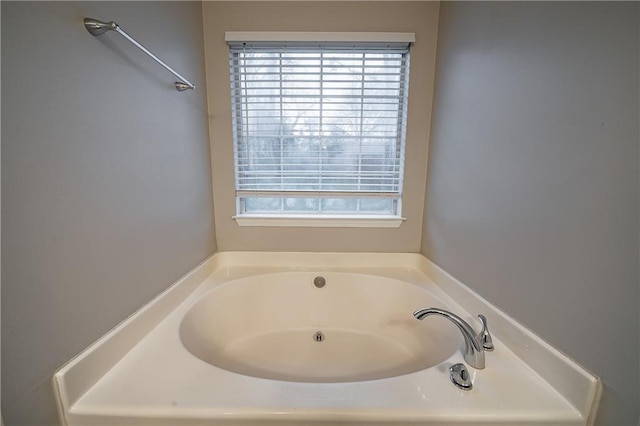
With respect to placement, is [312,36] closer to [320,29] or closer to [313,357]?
[320,29]

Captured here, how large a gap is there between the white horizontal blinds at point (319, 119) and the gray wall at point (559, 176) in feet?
1.58

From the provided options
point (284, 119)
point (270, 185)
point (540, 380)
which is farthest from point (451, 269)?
point (284, 119)

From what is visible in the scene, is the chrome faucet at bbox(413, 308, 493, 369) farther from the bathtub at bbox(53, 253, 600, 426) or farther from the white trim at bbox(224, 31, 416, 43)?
the white trim at bbox(224, 31, 416, 43)

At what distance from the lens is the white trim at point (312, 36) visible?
144cm

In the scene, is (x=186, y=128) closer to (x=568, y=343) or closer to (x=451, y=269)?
(x=451, y=269)

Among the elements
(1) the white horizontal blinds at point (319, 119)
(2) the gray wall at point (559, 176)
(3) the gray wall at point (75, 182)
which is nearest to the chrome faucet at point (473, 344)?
(2) the gray wall at point (559, 176)

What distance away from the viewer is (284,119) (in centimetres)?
158

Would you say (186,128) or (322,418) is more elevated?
(186,128)

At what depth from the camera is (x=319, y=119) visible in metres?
1.57

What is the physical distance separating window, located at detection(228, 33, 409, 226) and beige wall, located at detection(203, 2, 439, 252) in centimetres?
6

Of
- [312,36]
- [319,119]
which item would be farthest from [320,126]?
[312,36]

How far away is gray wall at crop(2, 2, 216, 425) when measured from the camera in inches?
21.3

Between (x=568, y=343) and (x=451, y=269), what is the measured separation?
0.61m

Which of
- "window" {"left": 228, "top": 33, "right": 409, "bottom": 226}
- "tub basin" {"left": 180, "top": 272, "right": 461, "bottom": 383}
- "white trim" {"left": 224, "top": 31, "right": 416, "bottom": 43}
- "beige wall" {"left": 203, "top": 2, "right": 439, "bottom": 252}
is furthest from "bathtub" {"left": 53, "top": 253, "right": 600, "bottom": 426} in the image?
"white trim" {"left": 224, "top": 31, "right": 416, "bottom": 43}
